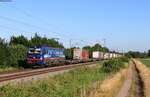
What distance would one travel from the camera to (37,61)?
124 feet

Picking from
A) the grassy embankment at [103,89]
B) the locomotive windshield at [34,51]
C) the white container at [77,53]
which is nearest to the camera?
the grassy embankment at [103,89]

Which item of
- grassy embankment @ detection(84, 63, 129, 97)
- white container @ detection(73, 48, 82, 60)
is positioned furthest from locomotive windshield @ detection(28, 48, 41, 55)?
white container @ detection(73, 48, 82, 60)

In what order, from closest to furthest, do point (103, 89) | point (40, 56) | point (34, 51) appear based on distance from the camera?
point (103, 89), point (40, 56), point (34, 51)

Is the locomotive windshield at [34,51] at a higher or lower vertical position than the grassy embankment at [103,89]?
higher

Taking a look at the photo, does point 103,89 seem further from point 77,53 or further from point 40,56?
point 77,53

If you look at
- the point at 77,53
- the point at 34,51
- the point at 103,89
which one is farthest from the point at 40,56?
the point at 77,53

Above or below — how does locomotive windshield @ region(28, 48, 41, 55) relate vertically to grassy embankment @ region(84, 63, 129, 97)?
above

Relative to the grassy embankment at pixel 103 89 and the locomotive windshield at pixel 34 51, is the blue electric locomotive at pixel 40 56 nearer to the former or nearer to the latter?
the locomotive windshield at pixel 34 51

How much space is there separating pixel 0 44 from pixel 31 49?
16.4 feet

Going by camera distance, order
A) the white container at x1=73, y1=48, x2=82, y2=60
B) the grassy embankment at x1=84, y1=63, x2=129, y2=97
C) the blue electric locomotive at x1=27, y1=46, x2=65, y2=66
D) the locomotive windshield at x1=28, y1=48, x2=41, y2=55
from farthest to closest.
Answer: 1. the white container at x1=73, y1=48, x2=82, y2=60
2. the locomotive windshield at x1=28, y1=48, x2=41, y2=55
3. the blue electric locomotive at x1=27, y1=46, x2=65, y2=66
4. the grassy embankment at x1=84, y1=63, x2=129, y2=97

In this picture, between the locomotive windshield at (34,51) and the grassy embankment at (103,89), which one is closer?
the grassy embankment at (103,89)

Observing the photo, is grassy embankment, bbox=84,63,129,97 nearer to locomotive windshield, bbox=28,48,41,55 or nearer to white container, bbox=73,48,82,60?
locomotive windshield, bbox=28,48,41,55

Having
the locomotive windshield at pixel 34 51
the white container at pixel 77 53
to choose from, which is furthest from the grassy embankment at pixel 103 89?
the white container at pixel 77 53

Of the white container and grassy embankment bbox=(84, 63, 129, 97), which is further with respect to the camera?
the white container
